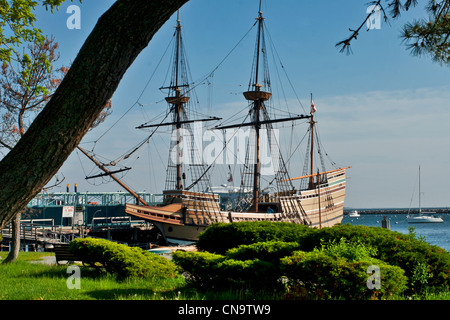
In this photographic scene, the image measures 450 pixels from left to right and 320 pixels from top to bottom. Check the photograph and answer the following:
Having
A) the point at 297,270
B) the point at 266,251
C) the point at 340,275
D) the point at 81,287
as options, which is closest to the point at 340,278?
the point at 340,275

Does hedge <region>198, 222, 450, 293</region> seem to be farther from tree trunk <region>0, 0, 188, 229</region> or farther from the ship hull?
the ship hull

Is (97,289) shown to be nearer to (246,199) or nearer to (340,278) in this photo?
(340,278)

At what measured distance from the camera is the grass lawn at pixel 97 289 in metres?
8.26

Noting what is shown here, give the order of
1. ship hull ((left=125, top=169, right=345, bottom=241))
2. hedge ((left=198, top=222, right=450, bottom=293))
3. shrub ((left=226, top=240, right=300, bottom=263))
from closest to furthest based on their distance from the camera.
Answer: hedge ((left=198, top=222, right=450, bottom=293)) → shrub ((left=226, top=240, right=300, bottom=263)) → ship hull ((left=125, top=169, right=345, bottom=241))

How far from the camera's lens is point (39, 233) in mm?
36281

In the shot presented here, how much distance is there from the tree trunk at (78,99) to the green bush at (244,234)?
8.46 m

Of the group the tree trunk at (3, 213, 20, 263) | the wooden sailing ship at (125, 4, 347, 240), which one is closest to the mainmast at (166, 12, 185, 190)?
the wooden sailing ship at (125, 4, 347, 240)

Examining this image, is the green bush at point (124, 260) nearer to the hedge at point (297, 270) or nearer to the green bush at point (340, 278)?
the hedge at point (297, 270)

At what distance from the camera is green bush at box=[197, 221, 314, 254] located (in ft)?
38.2

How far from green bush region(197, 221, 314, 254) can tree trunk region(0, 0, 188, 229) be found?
333 inches

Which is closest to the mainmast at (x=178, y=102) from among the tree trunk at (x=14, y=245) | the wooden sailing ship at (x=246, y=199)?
the wooden sailing ship at (x=246, y=199)

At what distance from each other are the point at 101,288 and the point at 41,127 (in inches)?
275
